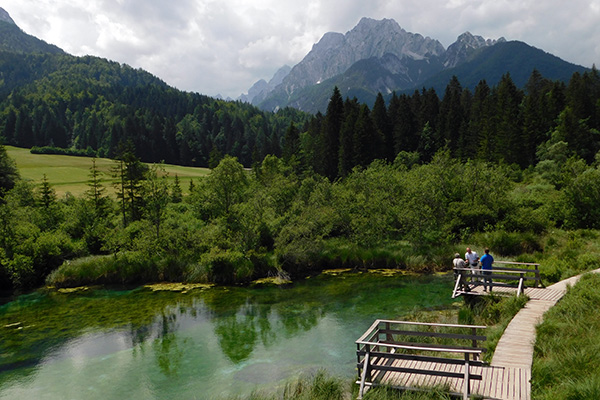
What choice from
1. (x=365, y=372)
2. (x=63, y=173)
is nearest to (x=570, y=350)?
(x=365, y=372)

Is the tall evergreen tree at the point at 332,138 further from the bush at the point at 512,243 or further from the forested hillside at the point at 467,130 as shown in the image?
the bush at the point at 512,243

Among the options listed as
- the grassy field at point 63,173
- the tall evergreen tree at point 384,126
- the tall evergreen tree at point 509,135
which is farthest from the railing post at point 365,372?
the tall evergreen tree at point 384,126

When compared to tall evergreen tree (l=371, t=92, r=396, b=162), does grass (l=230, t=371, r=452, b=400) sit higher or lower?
lower

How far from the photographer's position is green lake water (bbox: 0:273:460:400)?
1717cm

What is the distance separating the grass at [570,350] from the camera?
9172mm

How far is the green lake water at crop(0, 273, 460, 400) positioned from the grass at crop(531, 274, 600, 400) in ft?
24.0

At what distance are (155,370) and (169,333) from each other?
16.7ft

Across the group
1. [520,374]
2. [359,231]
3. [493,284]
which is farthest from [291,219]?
[520,374]

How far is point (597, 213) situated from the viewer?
1481 inches

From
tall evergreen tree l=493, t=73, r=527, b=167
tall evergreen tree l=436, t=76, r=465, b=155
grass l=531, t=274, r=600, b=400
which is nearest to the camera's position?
grass l=531, t=274, r=600, b=400

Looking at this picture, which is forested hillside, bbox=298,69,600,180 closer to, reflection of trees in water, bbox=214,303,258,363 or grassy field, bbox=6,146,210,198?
grassy field, bbox=6,146,210,198

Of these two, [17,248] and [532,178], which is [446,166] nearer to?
[532,178]

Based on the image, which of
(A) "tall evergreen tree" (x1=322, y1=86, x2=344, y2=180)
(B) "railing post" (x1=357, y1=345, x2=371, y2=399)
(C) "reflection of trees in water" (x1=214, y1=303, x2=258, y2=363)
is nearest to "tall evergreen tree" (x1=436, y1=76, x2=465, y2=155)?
(A) "tall evergreen tree" (x1=322, y1=86, x2=344, y2=180)

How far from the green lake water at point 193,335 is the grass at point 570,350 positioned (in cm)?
732
